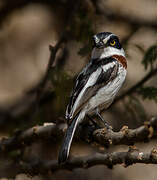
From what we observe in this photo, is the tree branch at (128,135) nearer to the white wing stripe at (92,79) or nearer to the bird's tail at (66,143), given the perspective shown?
the bird's tail at (66,143)

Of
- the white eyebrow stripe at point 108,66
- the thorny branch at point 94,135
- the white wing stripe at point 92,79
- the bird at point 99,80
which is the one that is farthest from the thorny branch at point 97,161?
the white eyebrow stripe at point 108,66

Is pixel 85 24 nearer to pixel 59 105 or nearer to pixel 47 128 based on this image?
pixel 59 105

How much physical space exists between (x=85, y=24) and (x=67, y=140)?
5.09ft

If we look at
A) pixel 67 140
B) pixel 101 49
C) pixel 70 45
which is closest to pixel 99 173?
pixel 70 45

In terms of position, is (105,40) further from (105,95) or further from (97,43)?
(105,95)

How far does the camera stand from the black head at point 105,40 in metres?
4.11

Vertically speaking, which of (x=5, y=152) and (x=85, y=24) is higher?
(x=85, y=24)

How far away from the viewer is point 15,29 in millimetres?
7941

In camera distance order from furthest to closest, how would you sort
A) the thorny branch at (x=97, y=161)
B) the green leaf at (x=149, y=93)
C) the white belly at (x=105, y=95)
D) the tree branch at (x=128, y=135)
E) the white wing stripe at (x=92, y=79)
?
the white belly at (x=105, y=95), the green leaf at (x=149, y=93), the white wing stripe at (x=92, y=79), the thorny branch at (x=97, y=161), the tree branch at (x=128, y=135)

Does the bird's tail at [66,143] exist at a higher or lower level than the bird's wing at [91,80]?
lower

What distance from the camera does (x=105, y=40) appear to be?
4203 mm

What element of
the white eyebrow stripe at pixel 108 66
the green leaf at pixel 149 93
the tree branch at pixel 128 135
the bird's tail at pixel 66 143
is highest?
the white eyebrow stripe at pixel 108 66

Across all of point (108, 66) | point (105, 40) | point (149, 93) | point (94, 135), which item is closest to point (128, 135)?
point (94, 135)

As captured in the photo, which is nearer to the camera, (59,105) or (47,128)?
(47,128)
